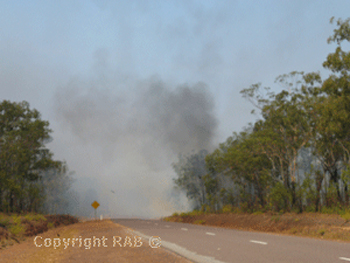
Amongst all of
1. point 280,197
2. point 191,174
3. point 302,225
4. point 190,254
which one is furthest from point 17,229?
point 191,174

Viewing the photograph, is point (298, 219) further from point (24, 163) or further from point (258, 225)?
point (24, 163)

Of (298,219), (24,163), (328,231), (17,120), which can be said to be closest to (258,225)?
(298,219)

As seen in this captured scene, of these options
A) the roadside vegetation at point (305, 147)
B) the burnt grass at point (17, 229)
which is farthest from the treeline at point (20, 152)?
the roadside vegetation at point (305, 147)

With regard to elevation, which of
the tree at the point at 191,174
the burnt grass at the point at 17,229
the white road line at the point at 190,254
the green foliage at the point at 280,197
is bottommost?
the white road line at the point at 190,254

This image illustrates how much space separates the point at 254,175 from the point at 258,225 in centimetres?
1574

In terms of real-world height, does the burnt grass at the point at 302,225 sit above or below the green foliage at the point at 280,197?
below

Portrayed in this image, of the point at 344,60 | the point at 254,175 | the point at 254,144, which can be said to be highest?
the point at 344,60

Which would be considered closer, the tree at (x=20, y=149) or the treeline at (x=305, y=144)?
the treeline at (x=305, y=144)

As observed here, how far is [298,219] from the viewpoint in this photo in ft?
65.1

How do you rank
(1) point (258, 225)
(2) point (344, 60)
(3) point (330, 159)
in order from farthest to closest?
(3) point (330, 159) → (1) point (258, 225) → (2) point (344, 60)

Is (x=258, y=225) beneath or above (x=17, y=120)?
beneath

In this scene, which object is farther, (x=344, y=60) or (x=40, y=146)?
(x=40, y=146)

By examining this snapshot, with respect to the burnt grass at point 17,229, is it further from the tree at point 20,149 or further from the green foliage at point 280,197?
the green foliage at point 280,197

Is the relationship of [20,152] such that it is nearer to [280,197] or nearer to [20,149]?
[20,149]
